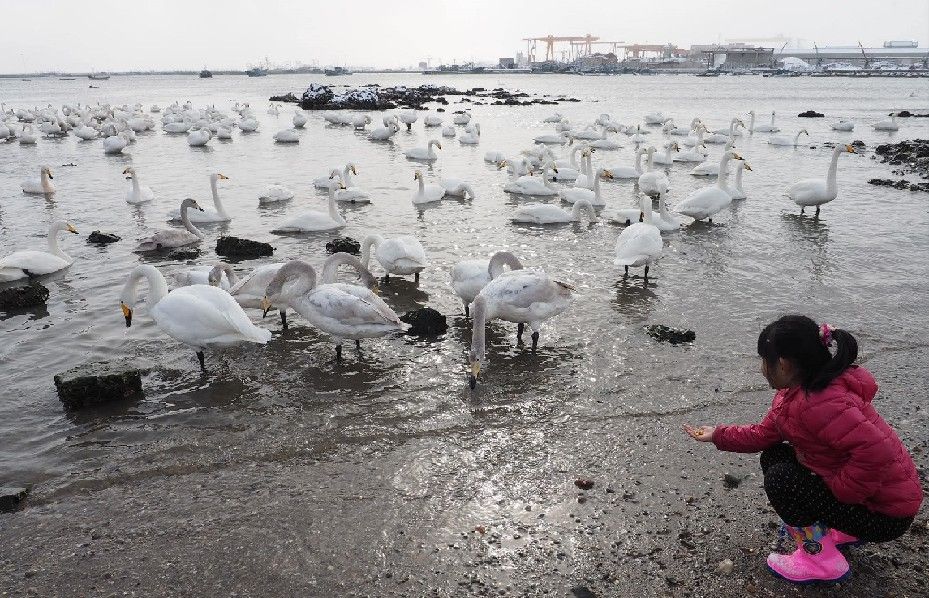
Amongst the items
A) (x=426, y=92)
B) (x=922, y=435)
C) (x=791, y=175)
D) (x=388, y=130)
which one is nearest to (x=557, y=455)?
(x=922, y=435)

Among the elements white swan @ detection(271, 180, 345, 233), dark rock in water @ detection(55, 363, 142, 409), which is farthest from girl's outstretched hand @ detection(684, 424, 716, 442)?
white swan @ detection(271, 180, 345, 233)

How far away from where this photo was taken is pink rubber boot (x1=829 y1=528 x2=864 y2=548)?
3615 mm

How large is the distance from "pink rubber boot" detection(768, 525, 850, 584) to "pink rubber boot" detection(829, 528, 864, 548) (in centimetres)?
4

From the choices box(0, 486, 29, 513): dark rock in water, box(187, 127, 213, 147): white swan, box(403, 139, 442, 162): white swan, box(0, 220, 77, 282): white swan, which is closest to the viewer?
box(0, 486, 29, 513): dark rock in water

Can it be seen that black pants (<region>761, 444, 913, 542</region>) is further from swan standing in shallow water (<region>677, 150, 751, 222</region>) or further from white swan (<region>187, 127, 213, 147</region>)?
white swan (<region>187, 127, 213, 147</region>)

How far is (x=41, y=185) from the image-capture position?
1622cm

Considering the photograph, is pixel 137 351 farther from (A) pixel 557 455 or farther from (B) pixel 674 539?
(B) pixel 674 539

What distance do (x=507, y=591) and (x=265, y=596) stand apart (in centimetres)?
136

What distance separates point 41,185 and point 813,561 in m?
18.2

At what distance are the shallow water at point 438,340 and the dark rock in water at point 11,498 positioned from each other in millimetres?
167

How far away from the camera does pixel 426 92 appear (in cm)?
7406

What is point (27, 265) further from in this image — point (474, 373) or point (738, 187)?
point (738, 187)

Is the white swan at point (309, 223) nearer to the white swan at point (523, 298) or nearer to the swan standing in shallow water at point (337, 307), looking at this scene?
the swan standing in shallow water at point (337, 307)

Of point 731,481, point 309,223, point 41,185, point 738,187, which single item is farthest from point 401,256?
point 41,185
